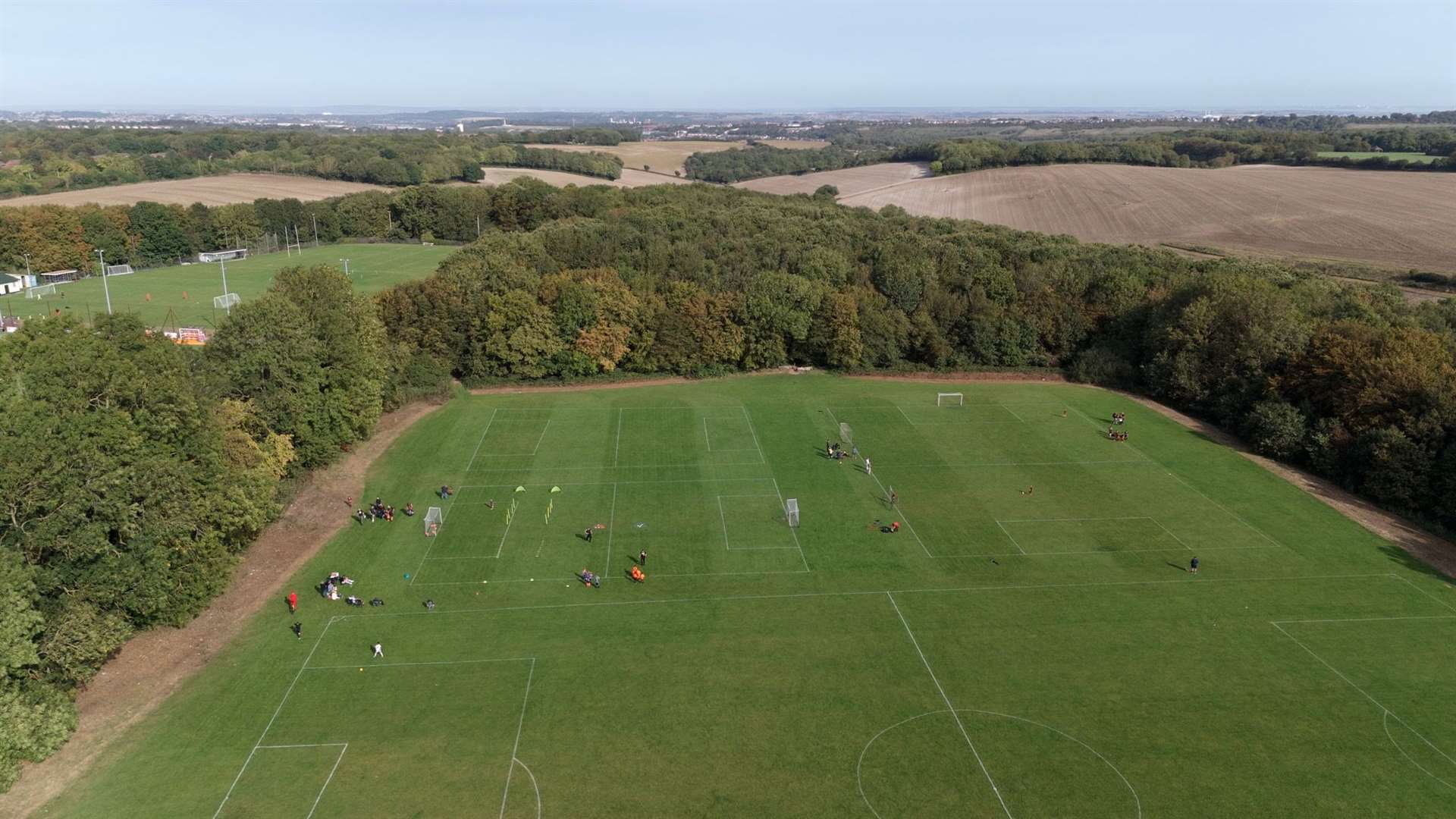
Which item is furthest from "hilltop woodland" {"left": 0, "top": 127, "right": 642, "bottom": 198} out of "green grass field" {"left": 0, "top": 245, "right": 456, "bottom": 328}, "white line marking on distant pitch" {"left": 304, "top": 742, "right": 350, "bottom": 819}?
"white line marking on distant pitch" {"left": 304, "top": 742, "right": 350, "bottom": 819}

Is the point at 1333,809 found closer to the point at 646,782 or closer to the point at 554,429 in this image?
the point at 646,782

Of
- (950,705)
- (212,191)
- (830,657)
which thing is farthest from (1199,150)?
(212,191)

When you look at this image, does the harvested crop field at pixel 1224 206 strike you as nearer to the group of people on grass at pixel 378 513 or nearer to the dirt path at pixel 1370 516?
the dirt path at pixel 1370 516

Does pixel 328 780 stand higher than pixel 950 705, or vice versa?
pixel 950 705

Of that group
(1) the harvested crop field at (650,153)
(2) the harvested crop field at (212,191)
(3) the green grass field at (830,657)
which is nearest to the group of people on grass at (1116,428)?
(3) the green grass field at (830,657)

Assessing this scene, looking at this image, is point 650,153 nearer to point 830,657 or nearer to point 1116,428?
point 1116,428

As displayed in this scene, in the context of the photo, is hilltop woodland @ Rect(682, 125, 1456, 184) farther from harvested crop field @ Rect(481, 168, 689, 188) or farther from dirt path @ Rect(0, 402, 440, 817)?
dirt path @ Rect(0, 402, 440, 817)
